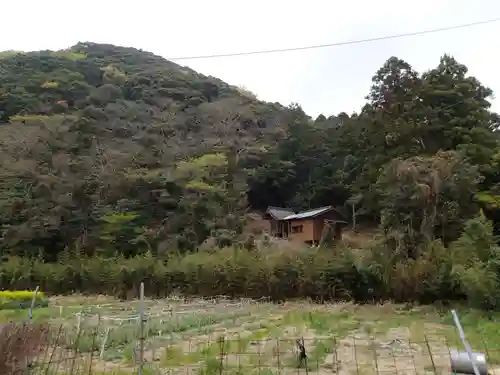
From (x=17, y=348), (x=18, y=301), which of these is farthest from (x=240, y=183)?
(x=17, y=348)

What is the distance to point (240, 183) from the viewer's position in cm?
2142

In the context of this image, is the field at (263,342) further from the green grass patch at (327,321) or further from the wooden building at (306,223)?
the wooden building at (306,223)

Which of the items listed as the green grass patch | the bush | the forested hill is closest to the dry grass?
the green grass patch

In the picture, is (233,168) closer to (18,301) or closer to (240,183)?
(240,183)

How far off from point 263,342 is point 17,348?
3.40m

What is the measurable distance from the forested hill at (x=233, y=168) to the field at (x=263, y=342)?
5.77 metres

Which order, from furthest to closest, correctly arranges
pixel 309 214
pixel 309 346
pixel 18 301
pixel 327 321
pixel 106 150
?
pixel 106 150 < pixel 309 214 < pixel 18 301 < pixel 327 321 < pixel 309 346

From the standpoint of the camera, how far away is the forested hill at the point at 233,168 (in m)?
15.0

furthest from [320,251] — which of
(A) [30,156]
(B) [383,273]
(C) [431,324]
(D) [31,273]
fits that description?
(A) [30,156]

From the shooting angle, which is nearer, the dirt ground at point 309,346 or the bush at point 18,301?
the dirt ground at point 309,346

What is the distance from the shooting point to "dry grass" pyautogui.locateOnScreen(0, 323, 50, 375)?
3.45 m

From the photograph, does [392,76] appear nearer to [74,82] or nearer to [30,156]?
[30,156]

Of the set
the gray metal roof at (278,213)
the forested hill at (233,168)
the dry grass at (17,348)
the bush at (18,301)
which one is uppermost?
the forested hill at (233,168)

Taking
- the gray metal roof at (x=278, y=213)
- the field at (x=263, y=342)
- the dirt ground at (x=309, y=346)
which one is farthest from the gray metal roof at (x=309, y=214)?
the dirt ground at (x=309, y=346)
